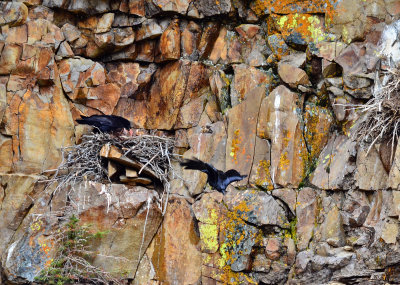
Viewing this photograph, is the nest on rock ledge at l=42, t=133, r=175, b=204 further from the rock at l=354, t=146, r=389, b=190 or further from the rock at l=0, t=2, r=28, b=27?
the rock at l=354, t=146, r=389, b=190

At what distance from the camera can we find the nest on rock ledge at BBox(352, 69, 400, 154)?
5.52 m

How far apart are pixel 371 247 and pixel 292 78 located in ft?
6.94

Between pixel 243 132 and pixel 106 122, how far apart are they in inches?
73.4

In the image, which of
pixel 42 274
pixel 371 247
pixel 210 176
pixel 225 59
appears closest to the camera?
pixel 371 247

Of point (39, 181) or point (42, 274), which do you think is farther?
point (39, 181)

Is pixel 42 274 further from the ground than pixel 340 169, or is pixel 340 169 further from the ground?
pixel 340 169

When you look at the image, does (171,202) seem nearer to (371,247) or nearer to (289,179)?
(289,179)

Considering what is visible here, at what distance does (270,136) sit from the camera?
6.40 m

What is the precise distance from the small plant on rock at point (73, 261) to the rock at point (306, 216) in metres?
2.23

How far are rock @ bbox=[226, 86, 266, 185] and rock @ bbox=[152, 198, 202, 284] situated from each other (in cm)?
79

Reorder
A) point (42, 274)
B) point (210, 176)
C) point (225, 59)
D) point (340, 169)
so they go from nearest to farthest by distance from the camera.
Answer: point (340, 169) → point (42, 274) → point (210, 176) → point (225, 59)

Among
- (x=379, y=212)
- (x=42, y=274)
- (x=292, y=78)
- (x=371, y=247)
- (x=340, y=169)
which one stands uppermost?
(x=292, y=78)

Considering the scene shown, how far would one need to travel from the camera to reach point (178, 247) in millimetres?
6625

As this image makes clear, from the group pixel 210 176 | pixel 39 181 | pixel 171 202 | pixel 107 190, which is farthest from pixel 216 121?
pixel 39 181
